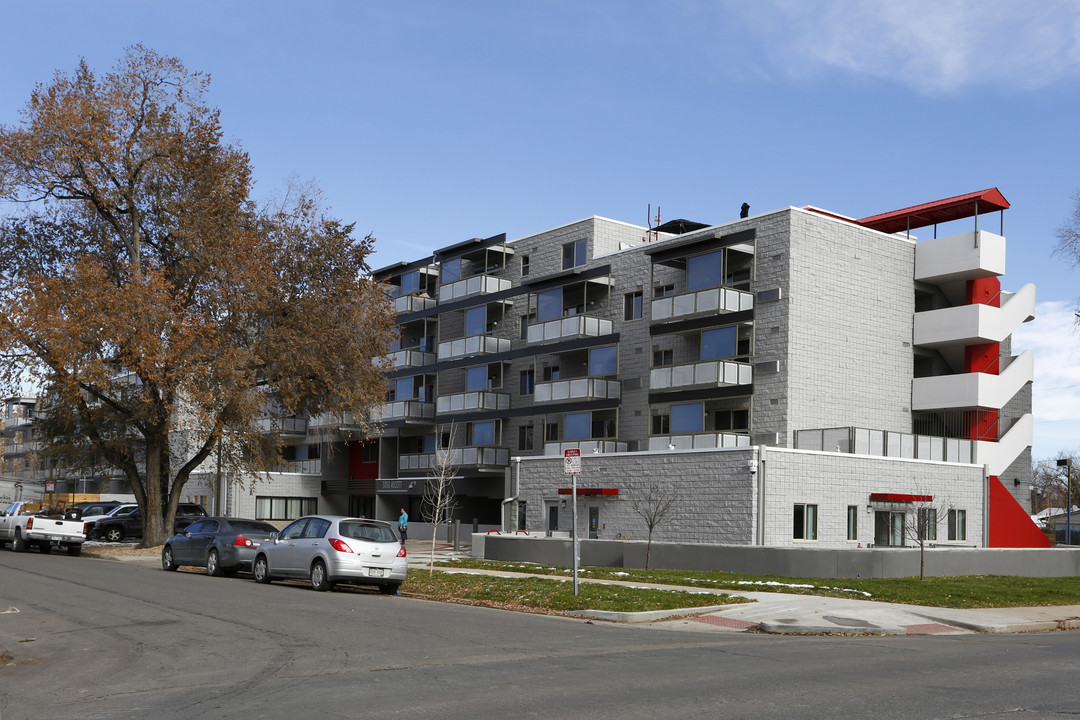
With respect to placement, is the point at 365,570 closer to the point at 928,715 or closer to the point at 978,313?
the point at 928,715

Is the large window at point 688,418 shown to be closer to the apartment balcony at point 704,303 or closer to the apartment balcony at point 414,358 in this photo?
the apartment balcony at point 704,303

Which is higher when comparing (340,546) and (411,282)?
(411,282)

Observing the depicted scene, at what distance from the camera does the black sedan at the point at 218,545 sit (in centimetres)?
2620

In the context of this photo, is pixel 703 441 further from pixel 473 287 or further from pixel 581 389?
pixel 473 287

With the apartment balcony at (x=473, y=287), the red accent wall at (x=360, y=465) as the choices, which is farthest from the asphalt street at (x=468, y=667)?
the red accent wall at (x=360, y=465)

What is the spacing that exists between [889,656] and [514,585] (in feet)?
36.8

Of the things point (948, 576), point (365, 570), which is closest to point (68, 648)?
point (365, 570)

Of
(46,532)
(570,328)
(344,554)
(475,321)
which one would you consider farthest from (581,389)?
(344,554)

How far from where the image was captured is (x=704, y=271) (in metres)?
42.2

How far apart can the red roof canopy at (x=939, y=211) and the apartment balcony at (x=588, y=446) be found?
49.2ft

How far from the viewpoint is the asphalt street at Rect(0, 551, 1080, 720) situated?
9.20m

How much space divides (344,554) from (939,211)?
3244 centimetres

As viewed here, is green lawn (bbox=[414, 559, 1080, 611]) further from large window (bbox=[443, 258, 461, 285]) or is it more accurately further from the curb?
large window (bbox=[443, 258, 461, 285])

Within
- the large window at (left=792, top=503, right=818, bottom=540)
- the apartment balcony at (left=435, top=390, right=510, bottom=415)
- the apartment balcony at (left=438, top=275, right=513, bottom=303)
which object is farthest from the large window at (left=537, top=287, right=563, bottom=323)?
the large window at (left=792, top=503, right=818, bottom=540)
